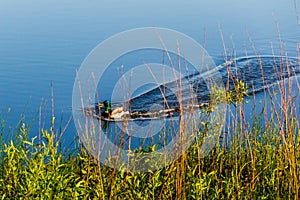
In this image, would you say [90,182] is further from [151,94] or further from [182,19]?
[182,19]

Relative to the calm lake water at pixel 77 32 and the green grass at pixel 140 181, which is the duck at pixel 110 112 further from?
the green grass at pixel 140 181

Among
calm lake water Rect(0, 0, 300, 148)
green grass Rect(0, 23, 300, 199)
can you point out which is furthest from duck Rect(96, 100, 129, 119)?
green grass Rect(0, 23, 300, 199)

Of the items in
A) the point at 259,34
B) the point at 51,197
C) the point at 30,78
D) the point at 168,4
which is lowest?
the point at 51,197

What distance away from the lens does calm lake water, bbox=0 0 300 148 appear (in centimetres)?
941

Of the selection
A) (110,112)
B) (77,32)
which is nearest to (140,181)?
(110,112)

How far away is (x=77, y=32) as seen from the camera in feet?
42.1

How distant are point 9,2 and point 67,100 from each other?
8273 millimetres

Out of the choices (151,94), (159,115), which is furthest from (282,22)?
(159,115)

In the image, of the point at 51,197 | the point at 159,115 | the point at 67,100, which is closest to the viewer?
the point at 51,197

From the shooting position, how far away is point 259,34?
13.0 metres

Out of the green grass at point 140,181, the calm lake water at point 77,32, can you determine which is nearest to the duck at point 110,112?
the calm lake water at point 77,32

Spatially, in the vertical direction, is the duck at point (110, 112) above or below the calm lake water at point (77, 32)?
below

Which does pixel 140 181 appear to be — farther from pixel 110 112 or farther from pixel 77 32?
pixel 77 32

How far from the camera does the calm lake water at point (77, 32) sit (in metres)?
9.41
